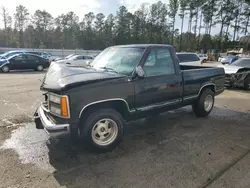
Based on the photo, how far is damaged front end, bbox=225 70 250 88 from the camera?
9932 millimetres

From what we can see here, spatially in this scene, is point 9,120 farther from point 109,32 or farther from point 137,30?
point 137,30

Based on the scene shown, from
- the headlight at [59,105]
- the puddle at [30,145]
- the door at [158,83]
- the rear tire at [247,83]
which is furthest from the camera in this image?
the rear tire at [247,83]

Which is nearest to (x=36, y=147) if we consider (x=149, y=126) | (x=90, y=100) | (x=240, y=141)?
(x=90, y=100)

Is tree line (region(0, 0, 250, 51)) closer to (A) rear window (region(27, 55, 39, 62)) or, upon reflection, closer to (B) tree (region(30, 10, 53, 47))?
(B) tree (region(30, 10, 53, 47))

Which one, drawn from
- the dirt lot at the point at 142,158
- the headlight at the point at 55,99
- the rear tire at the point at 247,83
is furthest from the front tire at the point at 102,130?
the rear tire at the point at 247,83

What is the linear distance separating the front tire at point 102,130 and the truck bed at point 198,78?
2062 mm

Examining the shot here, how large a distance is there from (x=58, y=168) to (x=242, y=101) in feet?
24.0

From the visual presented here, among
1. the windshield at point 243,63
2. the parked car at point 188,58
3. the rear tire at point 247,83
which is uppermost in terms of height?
the parked car at point 188,58

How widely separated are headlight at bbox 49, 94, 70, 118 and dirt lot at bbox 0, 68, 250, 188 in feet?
2.65

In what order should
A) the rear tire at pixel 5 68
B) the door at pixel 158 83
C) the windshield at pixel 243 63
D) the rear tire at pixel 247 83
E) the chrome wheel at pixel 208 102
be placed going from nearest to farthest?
the door at pixel 158 83 < the chrome wheel at pixel 208 102 < the rear tire at pixel 247 83 < the windshield at pixel 243 63 < the rear tire at pixel 5 68

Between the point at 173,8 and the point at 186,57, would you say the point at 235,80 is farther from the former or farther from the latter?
the point at 173,8

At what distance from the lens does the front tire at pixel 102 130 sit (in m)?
3.42

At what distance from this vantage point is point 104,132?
3.68 meters

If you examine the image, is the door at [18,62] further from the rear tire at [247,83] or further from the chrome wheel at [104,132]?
the rear tire at [247,83]
